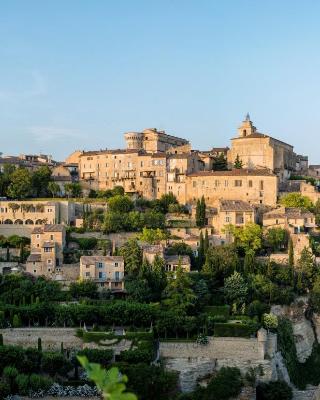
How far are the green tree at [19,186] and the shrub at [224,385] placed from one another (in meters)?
23.0

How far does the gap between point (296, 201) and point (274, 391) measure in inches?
773

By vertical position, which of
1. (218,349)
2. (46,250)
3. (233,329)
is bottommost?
(218,349)

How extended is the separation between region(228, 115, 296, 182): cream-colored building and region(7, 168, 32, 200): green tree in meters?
16.8

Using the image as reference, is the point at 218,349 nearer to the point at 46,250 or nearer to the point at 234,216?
the point at 46,250

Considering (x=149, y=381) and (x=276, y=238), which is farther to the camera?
(x=276, y=238)

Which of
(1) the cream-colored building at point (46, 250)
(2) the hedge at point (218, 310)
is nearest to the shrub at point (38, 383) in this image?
(2) the hedge at point (218, 310)

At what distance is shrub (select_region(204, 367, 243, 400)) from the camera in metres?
25.7

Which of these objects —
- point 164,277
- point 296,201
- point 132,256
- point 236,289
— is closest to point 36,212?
point 132,256

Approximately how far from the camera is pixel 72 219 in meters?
42.7

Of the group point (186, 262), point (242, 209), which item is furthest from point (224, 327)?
point (242, 209)

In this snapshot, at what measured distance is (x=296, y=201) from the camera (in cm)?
4372

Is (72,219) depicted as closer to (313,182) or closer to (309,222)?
(309,222)

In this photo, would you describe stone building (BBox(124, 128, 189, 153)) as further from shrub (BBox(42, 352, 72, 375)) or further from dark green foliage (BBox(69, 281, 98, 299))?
shrub (BBox(42, 352, 72, 375))

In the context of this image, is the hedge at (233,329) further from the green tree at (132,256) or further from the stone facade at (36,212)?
the stone facade at (36,212)
